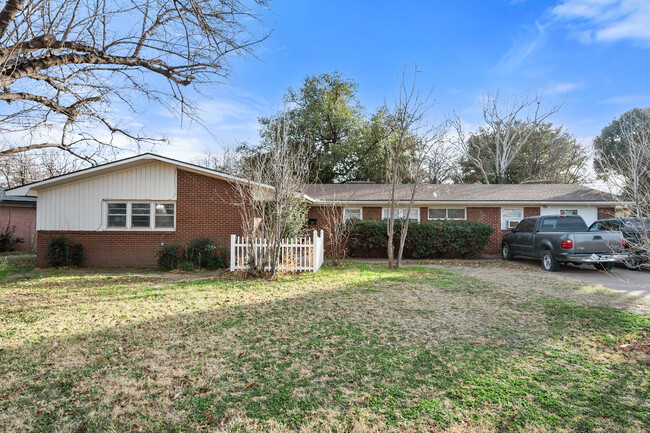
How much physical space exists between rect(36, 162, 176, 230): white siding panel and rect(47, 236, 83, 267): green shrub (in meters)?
0.63

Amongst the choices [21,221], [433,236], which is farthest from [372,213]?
[21,221]

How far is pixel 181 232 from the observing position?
496 inches

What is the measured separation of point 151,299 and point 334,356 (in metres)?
4.74

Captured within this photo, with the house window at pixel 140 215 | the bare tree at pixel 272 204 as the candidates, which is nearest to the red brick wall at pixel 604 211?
the bare tree at pixel 272 204

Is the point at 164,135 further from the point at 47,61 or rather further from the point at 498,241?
the point at 498,241

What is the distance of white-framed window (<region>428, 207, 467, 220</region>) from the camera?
675 inches

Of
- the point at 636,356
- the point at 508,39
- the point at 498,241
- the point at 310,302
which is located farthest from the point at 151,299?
the point at 498,241

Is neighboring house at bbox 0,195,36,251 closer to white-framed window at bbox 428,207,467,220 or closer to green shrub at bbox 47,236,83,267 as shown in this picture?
green shrub at bbox 47,236,83,267

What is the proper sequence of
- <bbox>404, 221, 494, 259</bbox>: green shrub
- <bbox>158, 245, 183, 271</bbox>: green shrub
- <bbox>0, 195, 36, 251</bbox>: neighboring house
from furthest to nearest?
<bbox>0, 195, 36, 251</bbox>: neighboring house → <bbox>404, 221, 494, 259</bbox>: green shrub → <bbox>158, 245, 183, 271</bbox>: green shrub

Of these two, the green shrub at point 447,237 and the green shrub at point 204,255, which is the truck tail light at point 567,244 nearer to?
the green shrub at point 447,237

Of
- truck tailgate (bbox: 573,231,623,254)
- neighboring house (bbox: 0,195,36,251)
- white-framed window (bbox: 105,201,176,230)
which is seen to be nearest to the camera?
truck tailgate (bbox: 573,231,623,254)

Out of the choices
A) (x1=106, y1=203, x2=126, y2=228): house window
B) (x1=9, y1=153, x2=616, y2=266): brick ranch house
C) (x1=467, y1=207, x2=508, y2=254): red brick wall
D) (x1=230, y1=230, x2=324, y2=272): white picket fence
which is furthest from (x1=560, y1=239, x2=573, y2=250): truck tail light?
(x1=106, y1=203, x2=126, y2=228): house window

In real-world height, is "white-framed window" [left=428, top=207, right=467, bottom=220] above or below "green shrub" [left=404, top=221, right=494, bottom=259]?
above

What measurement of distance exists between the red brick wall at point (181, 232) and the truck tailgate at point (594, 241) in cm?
1098
